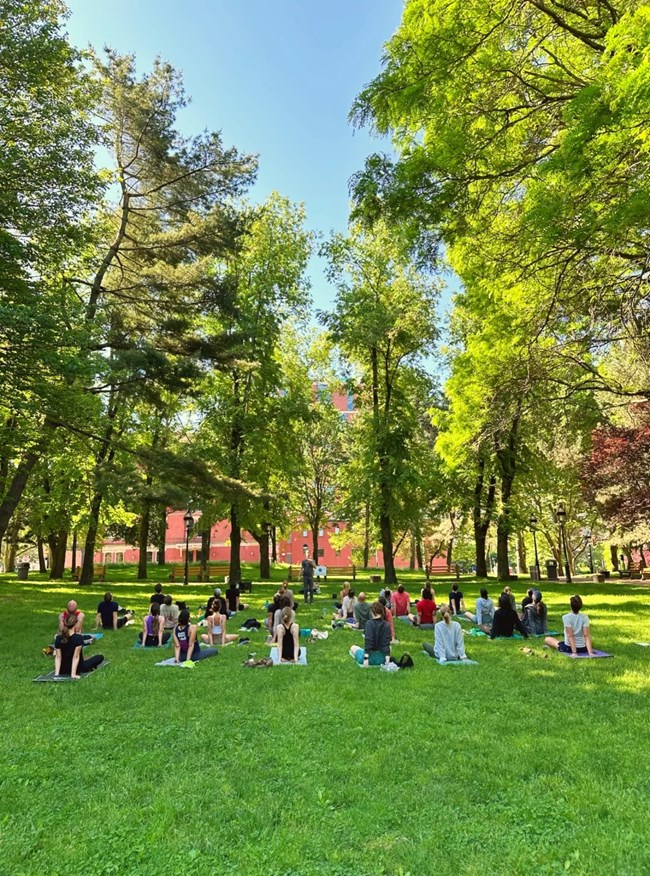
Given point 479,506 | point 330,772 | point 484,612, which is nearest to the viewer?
point 330,772

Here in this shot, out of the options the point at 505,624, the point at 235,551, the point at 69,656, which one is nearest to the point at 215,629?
the point at 69,656

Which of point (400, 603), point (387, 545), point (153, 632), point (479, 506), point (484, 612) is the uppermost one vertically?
point (479, 506)

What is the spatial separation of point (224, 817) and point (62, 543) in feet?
111

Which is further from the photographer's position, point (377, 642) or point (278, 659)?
point (278, 659)

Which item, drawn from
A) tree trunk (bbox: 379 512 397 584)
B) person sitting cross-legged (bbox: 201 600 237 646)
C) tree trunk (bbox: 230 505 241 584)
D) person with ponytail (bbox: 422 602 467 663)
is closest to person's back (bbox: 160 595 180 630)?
person sitting cross-legged (bbox: 201 600 237 646)

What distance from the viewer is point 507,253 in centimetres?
1013

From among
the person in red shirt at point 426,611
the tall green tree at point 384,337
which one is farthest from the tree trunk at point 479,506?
the person in red shirt at point 426,611

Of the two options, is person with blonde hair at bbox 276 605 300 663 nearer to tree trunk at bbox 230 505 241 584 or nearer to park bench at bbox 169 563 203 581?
tree trunk at bbox 230 505 241 584

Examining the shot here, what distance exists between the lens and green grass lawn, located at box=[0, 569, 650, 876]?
3.59m

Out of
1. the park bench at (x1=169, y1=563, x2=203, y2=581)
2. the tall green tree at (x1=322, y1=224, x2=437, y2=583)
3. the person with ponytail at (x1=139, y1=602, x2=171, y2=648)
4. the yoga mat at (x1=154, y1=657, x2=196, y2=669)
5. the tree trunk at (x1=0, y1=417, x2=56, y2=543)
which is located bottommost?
the yoga mat at (x1=154, y1=657, x2=196, y2=669)

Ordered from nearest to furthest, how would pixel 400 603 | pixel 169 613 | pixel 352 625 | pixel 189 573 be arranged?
pixel 169 613, pixel 352 625, pixel 400 603, pixel 189 573

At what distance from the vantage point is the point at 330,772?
4863mm

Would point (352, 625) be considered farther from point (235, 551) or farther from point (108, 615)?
point (235, 551)

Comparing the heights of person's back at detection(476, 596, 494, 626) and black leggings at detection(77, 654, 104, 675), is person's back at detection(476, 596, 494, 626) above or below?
above
